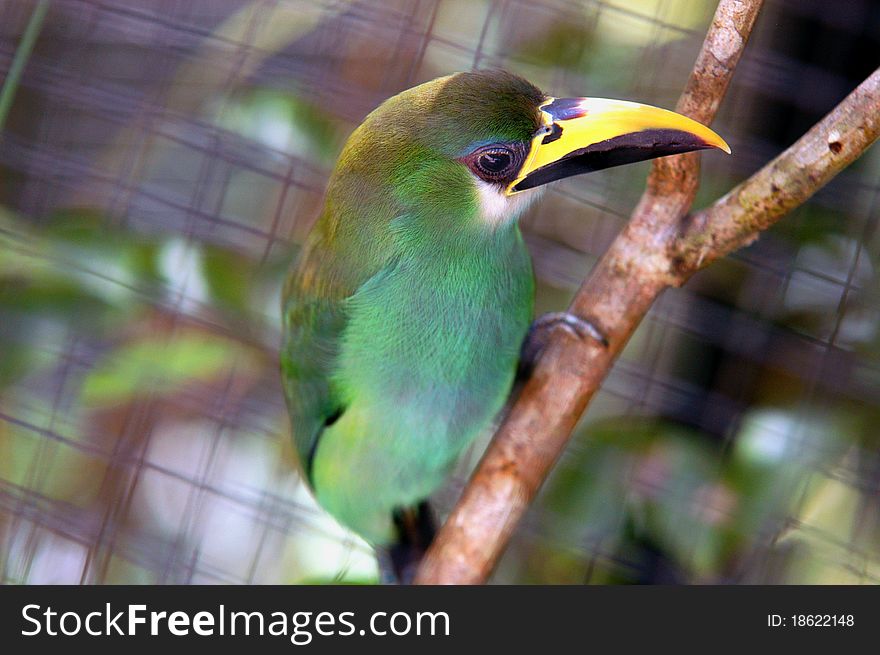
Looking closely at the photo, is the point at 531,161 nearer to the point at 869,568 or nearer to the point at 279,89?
the point at 279,89

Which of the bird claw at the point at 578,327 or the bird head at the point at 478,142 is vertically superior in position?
the bird head at the point at 478,142

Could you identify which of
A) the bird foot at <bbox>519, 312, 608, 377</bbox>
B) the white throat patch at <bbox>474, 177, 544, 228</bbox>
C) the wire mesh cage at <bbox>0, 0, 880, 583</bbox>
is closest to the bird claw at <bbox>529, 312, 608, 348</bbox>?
the bird foot at <bbox>519, 312, 608, 377</bbox>

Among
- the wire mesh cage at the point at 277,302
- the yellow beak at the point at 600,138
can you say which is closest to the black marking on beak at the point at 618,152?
the yellow beak at the point at 600,138

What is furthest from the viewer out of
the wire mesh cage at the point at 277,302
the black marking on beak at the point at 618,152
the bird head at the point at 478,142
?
the wire mesh cage at the point at 277,302

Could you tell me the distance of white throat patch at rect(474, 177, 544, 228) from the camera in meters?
1.40

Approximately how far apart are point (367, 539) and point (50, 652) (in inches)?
24.9

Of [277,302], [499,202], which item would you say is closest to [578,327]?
[499,202]

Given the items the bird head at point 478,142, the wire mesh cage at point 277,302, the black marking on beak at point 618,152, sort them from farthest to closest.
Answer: the wire mesh cage at point 277,302
the bird head at point 478,142
the black marking on beak at point 618,152

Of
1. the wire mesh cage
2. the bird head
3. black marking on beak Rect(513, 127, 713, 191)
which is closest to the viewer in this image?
black marking on beak Rect(513, 127, 713, 191)

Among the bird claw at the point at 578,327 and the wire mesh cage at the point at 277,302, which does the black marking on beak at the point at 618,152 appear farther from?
the wire mesh cage at the point at 277,302

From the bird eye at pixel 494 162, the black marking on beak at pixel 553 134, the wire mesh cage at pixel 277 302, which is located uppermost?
the black marking on beak at pixel 553 134

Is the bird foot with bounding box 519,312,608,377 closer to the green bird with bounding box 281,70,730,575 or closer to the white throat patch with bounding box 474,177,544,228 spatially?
the green bird with bounding box 281,70,730,575

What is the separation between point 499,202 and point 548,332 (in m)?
0.24

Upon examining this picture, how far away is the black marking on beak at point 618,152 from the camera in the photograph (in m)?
1.24
